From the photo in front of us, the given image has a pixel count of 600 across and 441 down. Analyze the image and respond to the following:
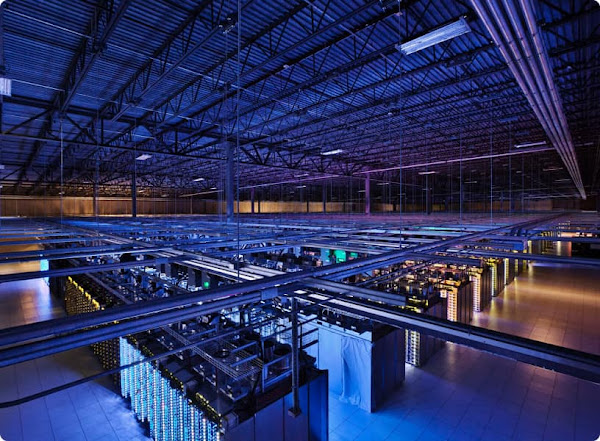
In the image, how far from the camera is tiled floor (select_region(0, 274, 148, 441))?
17.3ft

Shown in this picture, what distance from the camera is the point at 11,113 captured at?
32.9 ft

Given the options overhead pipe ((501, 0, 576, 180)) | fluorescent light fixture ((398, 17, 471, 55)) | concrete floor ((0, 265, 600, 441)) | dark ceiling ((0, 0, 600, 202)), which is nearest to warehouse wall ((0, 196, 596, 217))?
dark ceiling ((0, 0, 600, 202))

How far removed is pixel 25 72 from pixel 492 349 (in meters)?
10.2

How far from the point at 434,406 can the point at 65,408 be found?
7.33 m

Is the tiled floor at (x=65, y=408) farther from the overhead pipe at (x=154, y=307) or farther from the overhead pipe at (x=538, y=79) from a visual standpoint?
the overhead pipe at (x=538, y=79)

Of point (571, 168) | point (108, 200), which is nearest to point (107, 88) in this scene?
point (571, 168)

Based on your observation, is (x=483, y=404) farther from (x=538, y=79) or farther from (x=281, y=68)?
(x=281, y=68)

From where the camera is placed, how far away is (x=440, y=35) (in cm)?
374

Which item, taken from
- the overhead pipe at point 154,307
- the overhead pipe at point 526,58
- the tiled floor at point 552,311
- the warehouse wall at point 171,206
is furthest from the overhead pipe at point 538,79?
the warehouse wall at point 171,206

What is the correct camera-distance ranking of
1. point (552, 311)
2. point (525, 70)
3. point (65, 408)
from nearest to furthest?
point (525, 70), point (65, 408), point (552, 311)

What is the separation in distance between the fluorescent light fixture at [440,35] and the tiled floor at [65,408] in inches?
286

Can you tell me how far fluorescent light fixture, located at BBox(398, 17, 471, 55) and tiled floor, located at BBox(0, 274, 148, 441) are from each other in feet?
23.8

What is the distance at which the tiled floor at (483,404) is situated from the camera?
217 inches

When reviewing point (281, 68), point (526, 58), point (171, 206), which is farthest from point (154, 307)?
point (171, 206)
